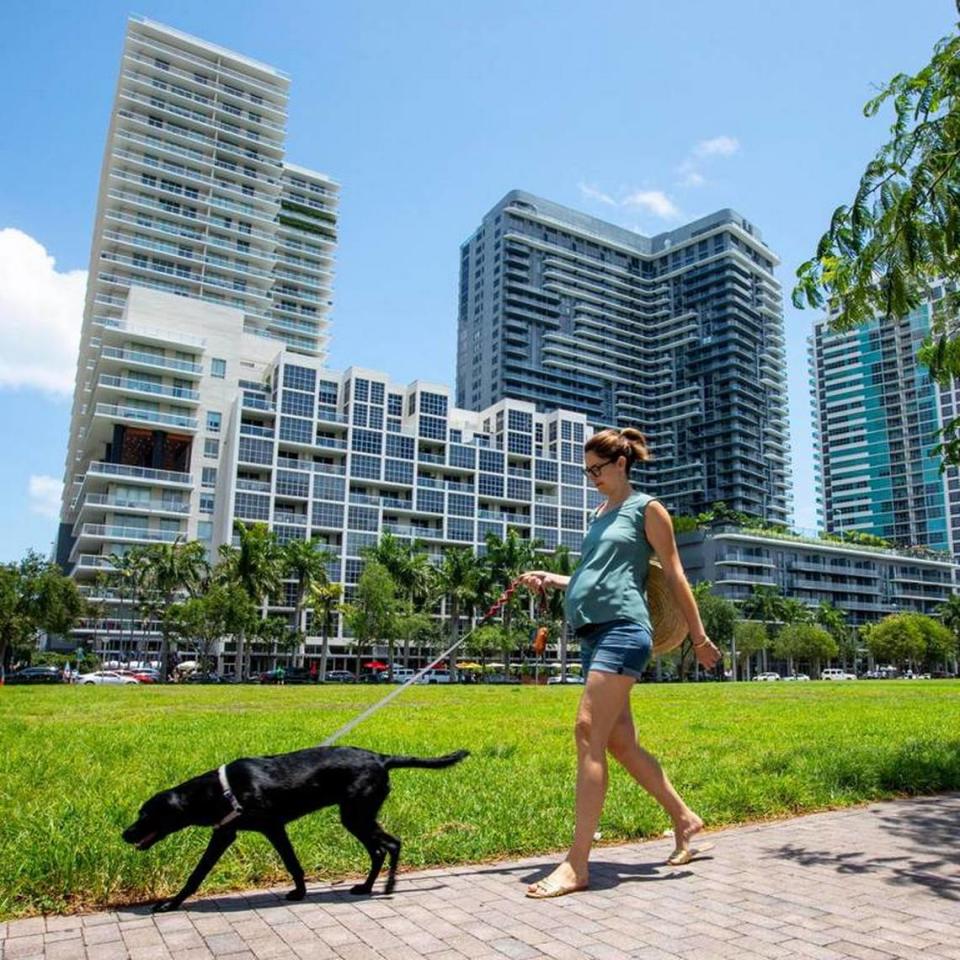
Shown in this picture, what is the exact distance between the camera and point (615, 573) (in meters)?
4.50

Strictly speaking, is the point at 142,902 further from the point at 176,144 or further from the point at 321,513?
the point at 176,144

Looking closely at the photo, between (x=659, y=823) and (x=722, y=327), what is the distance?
164 meters

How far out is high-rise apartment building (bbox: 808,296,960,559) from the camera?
164500 mm

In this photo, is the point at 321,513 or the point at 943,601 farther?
the point at 943,601

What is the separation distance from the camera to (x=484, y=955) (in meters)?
3.17

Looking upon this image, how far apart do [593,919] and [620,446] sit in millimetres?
2439

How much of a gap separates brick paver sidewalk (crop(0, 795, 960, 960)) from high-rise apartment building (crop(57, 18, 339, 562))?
84.9m

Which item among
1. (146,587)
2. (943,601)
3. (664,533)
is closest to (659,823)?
(664,533)

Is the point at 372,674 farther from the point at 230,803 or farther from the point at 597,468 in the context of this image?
the point at 230,803

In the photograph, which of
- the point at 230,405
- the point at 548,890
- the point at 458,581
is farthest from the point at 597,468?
the point at 230,405

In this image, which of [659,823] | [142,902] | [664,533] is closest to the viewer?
[142,902]

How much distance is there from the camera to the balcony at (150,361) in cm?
8775

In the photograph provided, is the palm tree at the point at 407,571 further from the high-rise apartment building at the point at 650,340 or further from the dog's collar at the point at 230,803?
the high-rise apartment building at the point at 650,340

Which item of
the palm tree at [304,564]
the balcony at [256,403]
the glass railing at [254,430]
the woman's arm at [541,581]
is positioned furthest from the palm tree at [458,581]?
the woman's arm at [541,581]
